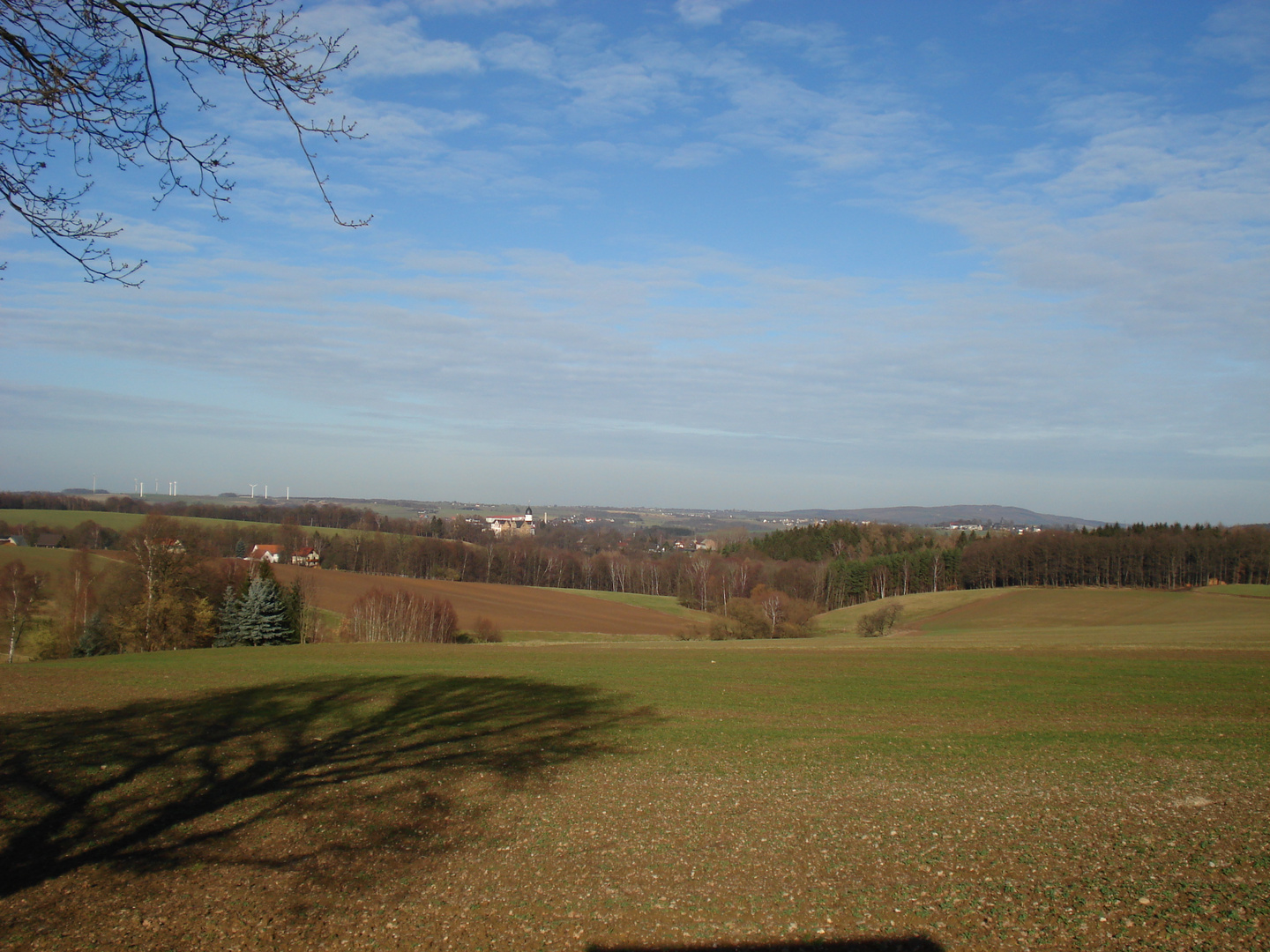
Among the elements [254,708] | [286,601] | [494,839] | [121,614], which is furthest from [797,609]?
[494,839]

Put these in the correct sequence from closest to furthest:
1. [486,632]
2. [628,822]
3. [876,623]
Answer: [628,822] < [486,632] < [876,623]

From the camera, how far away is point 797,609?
202ft

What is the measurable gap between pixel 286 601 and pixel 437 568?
168 ft

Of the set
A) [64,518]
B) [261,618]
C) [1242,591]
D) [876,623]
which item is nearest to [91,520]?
[64,518]

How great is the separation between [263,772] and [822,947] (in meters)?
7.67

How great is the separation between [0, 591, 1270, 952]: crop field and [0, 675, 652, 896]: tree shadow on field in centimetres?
5

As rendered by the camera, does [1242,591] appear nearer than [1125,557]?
Yes

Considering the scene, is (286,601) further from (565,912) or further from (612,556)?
(612,556)

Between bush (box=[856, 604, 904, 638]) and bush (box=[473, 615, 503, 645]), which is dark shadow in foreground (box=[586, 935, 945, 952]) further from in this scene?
bush (box=[856, 604, 904, 638])

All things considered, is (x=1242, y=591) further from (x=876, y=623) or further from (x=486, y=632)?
(x=486, y=632)

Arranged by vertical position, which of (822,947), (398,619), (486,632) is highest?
(822,947)

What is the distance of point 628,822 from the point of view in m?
8.19

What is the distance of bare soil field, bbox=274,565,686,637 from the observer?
6072cm

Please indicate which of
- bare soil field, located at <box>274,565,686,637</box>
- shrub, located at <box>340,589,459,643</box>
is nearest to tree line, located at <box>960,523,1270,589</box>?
bare soil field, located at <box>274,565,686,637</box>
